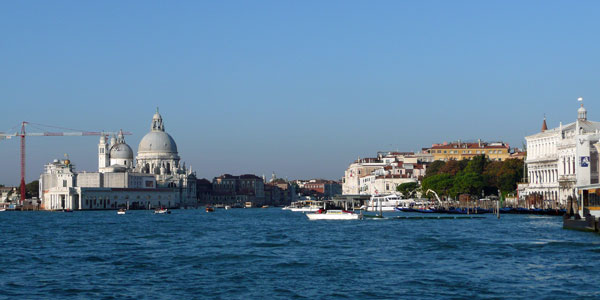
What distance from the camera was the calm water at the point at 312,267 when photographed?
65.3 feet

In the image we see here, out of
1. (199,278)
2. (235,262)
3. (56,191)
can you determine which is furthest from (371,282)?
(56,191)

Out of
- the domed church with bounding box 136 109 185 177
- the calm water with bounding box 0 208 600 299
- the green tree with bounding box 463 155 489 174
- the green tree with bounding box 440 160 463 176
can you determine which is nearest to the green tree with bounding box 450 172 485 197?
the green tree with bounding box 463 155 489 174

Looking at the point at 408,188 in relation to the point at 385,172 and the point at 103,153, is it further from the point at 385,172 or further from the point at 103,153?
the point at 103,153

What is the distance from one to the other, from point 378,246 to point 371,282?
9.86 m

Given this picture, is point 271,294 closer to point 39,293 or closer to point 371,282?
point 371,282

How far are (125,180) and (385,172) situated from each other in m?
41.1

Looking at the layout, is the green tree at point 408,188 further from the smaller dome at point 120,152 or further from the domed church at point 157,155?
the smaller dome at point 120,152

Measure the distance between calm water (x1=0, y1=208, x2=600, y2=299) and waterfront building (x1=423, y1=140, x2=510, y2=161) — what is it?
251 ft

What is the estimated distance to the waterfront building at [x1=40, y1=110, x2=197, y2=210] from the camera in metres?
134

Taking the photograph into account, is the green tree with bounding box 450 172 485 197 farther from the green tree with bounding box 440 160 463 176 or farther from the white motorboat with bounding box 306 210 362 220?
the white motorboat with bounding box 306 210 362 220

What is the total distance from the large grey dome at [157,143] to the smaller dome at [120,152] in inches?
82.8

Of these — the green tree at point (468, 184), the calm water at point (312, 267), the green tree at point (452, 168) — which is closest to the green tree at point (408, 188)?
the green tree at point (452, 168)

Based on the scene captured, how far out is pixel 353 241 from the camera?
3391cm

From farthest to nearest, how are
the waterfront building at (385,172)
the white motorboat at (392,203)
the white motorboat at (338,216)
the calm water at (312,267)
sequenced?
1. the waterfront building at (385,172)
2. the white motorboat at (392,203)
3. the white motorboat at (338,216)
4. the calm water at (312,267)
